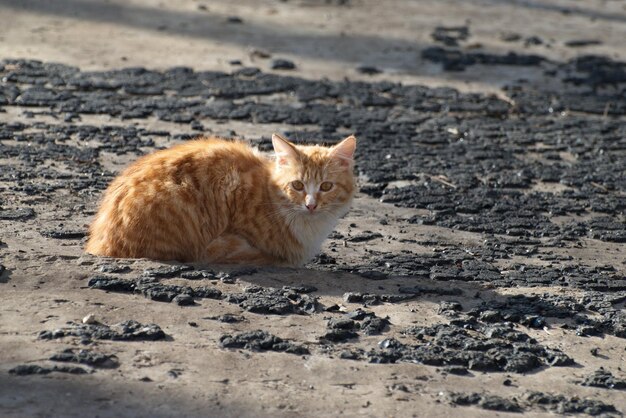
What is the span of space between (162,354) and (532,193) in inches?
176

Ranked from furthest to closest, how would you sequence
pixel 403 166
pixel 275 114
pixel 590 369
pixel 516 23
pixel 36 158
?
pixel 516 23 < pixel 275 114 < pixel 403 166 < pixel 36 158 < pixel 590 369

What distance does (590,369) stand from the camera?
5.39 meters

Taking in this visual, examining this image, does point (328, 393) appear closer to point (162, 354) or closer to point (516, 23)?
point (162, 354)

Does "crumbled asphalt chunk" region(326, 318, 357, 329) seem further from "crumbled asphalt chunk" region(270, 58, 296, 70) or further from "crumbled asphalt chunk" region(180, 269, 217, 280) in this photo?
"crumbled asphalt chunk" region(270, 58, 296, 70)

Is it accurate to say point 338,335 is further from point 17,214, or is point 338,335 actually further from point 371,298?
point 17,214

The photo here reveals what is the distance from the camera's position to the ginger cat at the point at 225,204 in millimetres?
6395

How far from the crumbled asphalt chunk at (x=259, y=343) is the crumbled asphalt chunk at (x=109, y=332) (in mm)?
327

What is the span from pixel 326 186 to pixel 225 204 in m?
0.66

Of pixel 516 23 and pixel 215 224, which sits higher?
pixel 516 23

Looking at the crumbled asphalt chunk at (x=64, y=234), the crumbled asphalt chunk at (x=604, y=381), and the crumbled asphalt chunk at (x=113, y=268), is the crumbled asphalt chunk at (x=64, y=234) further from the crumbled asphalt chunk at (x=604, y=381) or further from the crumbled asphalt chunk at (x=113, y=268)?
the crumbled asphalt chunk at (x=604, y=381)

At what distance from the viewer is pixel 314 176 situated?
674cm

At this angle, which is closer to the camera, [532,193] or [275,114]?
[532,193]

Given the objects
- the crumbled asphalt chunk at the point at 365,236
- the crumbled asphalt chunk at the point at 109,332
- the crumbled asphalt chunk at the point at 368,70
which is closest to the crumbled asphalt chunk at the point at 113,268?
the crumbled asphalt chunk at the point at 109,332

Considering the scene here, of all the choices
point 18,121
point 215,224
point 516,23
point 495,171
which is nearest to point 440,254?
point 215,224
